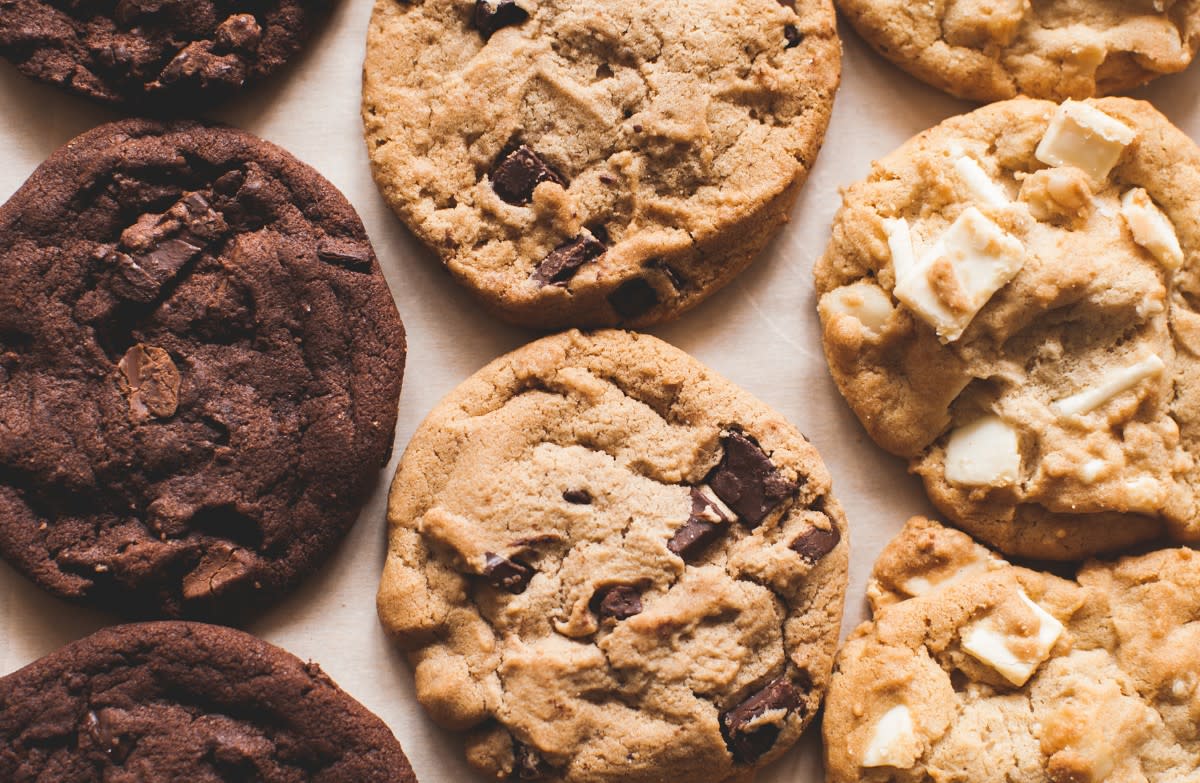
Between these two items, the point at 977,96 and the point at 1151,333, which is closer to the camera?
the point at 1151,333

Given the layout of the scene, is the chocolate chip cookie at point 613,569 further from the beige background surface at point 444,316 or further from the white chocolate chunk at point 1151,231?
the white chocolate chunk at point 1151,231

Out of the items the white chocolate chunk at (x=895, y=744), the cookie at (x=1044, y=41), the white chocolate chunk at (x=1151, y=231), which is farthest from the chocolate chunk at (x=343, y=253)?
the white chocolate chunk at (x=1151, y=231)

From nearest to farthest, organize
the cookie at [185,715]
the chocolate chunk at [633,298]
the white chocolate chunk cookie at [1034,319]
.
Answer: the cookie at [185,715]
the white chocolate chunk cookie at [1034,319]
the chocolate chunk at [633,298]

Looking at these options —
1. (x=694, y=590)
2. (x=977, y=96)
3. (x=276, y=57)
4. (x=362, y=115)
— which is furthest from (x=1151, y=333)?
(x=276, y=57)

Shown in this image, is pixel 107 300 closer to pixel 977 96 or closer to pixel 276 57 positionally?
pixel 276 57

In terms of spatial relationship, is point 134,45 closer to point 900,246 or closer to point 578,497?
point 578,497

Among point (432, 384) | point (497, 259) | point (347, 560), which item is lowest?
point (347, 560)

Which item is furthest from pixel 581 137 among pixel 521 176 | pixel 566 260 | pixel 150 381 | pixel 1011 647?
pixel 1011 647
